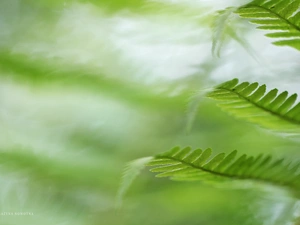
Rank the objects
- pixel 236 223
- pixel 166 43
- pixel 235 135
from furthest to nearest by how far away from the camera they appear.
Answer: pixel 166 43 < pixel 235 135 < pixel 236 223

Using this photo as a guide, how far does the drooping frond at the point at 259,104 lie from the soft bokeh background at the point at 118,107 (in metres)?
0.14

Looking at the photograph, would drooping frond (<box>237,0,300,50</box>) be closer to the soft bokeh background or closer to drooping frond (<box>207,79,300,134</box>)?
drooping frond (<box>207,79,300,134</box>)

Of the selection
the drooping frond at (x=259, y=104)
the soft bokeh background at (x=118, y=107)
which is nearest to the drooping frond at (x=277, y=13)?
the drooping frond at (x=259, y=104)

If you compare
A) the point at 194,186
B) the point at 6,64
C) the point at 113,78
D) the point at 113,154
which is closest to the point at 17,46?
the point at 6,64

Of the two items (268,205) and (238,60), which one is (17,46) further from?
(268,205)

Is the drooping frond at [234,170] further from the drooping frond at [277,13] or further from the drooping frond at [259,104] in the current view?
the drooping frond at [277,13]

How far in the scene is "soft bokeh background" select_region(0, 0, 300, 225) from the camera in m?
0.72

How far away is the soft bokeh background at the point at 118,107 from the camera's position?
28.3 inches

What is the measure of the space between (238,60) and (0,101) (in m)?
0.53

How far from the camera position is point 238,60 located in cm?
85

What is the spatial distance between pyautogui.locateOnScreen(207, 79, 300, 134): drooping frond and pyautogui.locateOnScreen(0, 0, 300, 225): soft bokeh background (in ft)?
0.48

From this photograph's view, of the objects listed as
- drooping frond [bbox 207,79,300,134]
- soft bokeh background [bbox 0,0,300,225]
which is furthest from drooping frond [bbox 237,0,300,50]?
soft bokeh background [bbox 0,0,300,225]

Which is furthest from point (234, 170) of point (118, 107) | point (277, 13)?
point (118, 107)

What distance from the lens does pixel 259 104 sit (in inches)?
21.0
